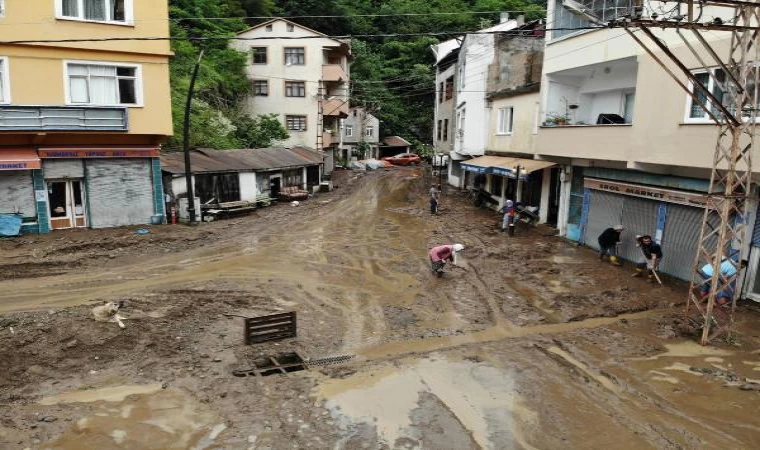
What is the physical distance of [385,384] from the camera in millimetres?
9000

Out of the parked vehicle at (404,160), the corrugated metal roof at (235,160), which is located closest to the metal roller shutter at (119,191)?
the corrugated metal roof at (235,160)

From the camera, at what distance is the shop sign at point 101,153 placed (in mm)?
19953

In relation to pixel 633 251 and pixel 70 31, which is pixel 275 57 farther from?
pixel 633 251

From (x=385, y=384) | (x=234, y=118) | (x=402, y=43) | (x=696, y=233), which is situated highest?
(x=402, y=43)

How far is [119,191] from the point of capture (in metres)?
21.7

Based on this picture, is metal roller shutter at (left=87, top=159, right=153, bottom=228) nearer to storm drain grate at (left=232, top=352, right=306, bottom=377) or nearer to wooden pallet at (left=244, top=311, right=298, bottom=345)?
wooden pallet at (left=244, top=311, right=298, bottom=345)

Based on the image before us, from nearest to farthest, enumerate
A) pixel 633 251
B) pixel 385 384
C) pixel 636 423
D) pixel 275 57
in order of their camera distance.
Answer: pixel 636 423, pixel 385 384, pixel 633 251, pixel 275 57

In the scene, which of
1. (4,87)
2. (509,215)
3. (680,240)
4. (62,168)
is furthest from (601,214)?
(4,87)

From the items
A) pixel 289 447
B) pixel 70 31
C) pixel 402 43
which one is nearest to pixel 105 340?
pixel 289 447

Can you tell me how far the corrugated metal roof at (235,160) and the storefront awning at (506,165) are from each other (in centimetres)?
1106

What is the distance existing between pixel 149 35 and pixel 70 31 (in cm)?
278

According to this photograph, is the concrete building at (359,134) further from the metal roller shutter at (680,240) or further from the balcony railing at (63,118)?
the metal roller shutter at (680,240)

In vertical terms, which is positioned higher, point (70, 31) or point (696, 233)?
point (70, 31)

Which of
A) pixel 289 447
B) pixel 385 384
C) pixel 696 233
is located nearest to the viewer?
pixel 289 447
